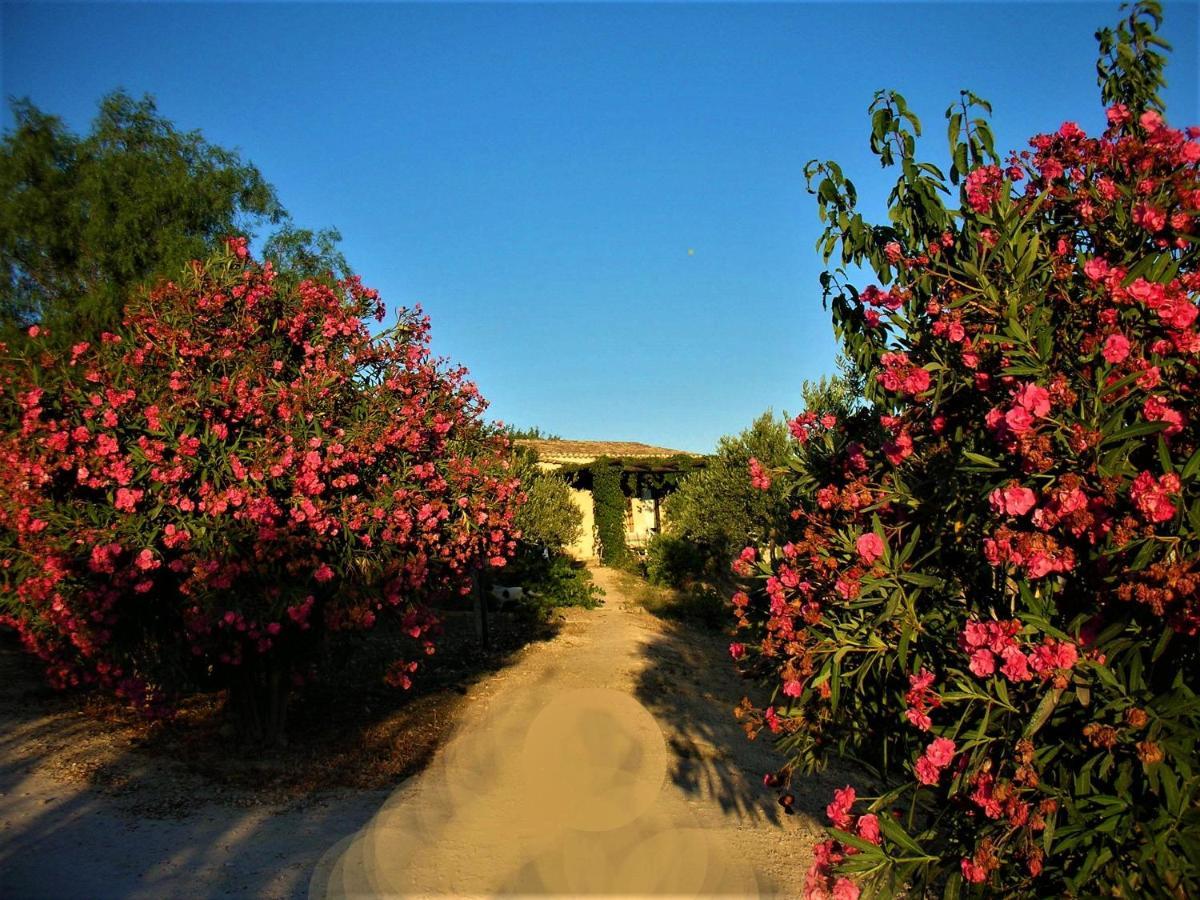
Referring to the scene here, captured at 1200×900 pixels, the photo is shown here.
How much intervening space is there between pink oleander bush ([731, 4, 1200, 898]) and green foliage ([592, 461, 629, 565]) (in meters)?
20.9

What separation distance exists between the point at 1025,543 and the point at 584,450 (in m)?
26.6

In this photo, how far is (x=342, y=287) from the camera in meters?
8.03

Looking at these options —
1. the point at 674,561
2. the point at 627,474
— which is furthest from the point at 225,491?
the point at 627,474

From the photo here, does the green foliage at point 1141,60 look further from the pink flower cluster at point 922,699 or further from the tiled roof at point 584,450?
the tiled roof at point 584,450

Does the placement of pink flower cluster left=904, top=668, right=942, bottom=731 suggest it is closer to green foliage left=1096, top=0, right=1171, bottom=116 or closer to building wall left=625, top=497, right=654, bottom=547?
green foliage left=1096, top=0, right=1171, bottom=116

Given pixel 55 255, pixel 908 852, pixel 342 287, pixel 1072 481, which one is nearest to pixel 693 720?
pixel 342 287

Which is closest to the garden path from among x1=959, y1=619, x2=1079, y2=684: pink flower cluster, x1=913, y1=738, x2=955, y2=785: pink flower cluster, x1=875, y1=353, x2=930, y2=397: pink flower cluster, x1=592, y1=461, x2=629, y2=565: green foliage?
x1=913, y1=738, x2=955, y2=785: pink flower cluster

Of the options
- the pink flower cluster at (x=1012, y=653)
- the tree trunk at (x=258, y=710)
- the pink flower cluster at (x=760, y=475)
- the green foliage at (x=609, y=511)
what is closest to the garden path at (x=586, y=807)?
the tree trunk at (x=258, y=710)

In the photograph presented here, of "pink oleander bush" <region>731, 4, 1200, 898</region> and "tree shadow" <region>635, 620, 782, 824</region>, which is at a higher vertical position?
"pink oleander bush" <region>731, 4, 1200, 898</region>

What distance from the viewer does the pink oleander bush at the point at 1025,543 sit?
2191mm

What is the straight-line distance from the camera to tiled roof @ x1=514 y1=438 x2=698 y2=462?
87.2 feet

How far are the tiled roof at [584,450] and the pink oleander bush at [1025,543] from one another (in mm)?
20427

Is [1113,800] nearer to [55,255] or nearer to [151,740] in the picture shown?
[151,740]

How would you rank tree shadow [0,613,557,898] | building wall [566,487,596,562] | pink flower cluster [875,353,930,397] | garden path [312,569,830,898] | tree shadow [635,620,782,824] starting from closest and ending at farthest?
1. pink flower cluster [875,353,930,397]
2. tree shadow [0,613,557,898]
3. garden path [312,569,830,898]
4. tree shadow [635,620,782,824]
5. building wall [566,487,596,562]
